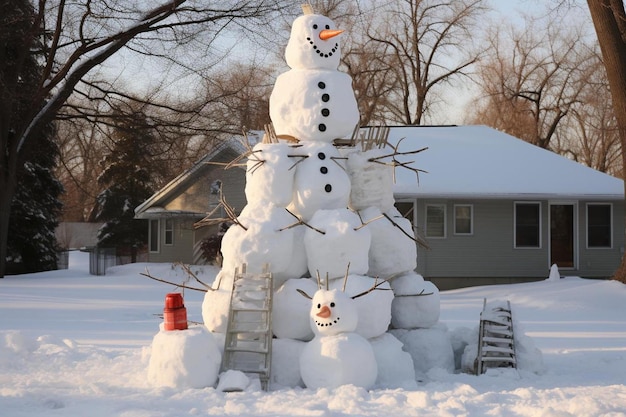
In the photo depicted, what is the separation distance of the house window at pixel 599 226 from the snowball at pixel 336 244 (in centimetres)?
1644

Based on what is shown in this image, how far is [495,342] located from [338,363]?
246 cm

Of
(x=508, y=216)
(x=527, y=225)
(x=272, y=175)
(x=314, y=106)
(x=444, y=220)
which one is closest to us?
(x=272, y=175)

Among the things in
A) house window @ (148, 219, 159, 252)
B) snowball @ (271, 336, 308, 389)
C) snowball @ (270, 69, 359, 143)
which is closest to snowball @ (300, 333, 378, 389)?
snowball @ (271, 336, 308, 389)

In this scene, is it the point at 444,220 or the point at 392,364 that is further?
the point at 444,220

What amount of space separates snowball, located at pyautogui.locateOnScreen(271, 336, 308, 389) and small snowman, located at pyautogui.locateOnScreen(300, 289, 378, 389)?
0.24 meters

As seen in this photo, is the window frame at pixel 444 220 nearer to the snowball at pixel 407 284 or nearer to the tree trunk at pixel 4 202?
the tree trunk at pixel 4 202

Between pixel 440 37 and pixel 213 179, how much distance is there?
61.1ft

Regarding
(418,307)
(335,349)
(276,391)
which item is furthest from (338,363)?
(418,307)

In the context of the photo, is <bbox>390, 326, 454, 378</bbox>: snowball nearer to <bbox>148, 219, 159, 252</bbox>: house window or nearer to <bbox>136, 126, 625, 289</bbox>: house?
<bbox>136, 126, 625, 289</bbox>: house

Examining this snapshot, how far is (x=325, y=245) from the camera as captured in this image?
8.59 m

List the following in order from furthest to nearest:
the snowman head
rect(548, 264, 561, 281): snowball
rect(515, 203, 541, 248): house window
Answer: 1. rect(515, 203, 541, 248): house window
2. rect(548, 264, 561, 281): snowball
3. the snowman head

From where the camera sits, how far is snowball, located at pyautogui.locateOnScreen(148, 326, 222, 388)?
7922mm

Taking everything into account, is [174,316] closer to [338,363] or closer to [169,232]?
[338,363]

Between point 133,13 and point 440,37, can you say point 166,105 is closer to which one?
point 133,13
